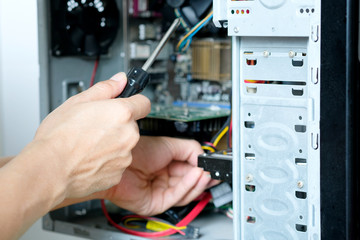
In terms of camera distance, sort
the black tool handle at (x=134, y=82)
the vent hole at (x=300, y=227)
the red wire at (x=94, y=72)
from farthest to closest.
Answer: the red wire at (x=94, y=72) → the black tool handle at (x=134, y=82) → the vent hole at (x=300, y=227)

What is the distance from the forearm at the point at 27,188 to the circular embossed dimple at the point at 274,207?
33 cm

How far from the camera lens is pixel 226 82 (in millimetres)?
1457

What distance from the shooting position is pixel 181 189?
48.0 inches

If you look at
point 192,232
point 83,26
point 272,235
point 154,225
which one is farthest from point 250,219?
point 83,26

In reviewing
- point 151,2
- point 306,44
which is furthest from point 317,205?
point 151,2

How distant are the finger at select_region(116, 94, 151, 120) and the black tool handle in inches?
1.1

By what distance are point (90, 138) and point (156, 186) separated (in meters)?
0.42

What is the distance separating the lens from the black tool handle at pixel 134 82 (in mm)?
996

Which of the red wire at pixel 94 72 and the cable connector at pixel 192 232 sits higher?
the red wire at pixel 94 72

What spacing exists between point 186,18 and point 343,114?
23.7 inches

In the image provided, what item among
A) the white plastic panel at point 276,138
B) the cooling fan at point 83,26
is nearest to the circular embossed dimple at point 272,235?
the white plastic panel at point 276,138

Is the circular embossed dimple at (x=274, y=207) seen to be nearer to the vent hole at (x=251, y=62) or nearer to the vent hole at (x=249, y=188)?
the vent hole at (x=249, y=188)

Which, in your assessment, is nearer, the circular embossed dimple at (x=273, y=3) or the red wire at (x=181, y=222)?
the circular embossed dimple at (x=273, y=3)

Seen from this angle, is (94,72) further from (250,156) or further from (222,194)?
(250,156)
